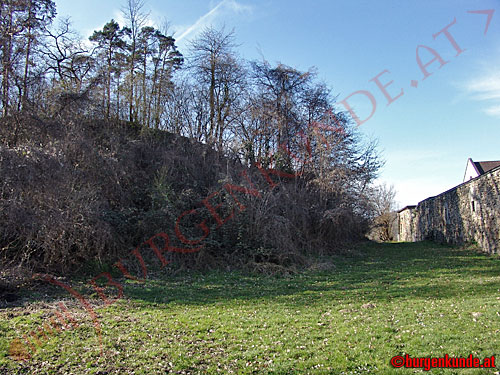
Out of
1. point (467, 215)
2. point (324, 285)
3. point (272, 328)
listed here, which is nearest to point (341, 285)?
point (324, 285)

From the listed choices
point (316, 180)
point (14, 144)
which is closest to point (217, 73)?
point (316, 180)

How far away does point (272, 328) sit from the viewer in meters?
5.76

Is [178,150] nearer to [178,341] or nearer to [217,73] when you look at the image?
[217,73]

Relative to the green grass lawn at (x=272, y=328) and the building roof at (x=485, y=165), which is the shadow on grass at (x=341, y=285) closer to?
the green grass lawn at (x=272, y=328)

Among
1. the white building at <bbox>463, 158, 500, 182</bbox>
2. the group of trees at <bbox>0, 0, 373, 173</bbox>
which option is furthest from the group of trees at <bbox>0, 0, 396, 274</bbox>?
the white building at <bbox>463, 158, 500, 182</bbox>

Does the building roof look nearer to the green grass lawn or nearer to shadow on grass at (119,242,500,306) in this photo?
shadow on grass at (119,242,500,306)

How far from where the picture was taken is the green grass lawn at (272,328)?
14.1 feet

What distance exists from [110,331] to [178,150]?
13566mm

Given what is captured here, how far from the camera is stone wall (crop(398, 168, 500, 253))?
600 inches

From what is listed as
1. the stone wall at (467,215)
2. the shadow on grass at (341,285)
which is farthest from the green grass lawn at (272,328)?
the stone wall at (467,215)

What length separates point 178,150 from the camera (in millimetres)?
18422

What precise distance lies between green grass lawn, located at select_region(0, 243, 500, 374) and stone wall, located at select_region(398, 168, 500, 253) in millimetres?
6815

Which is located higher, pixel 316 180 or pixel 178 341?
pixel 316 180

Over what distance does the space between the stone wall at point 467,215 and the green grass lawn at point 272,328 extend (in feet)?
22.4
